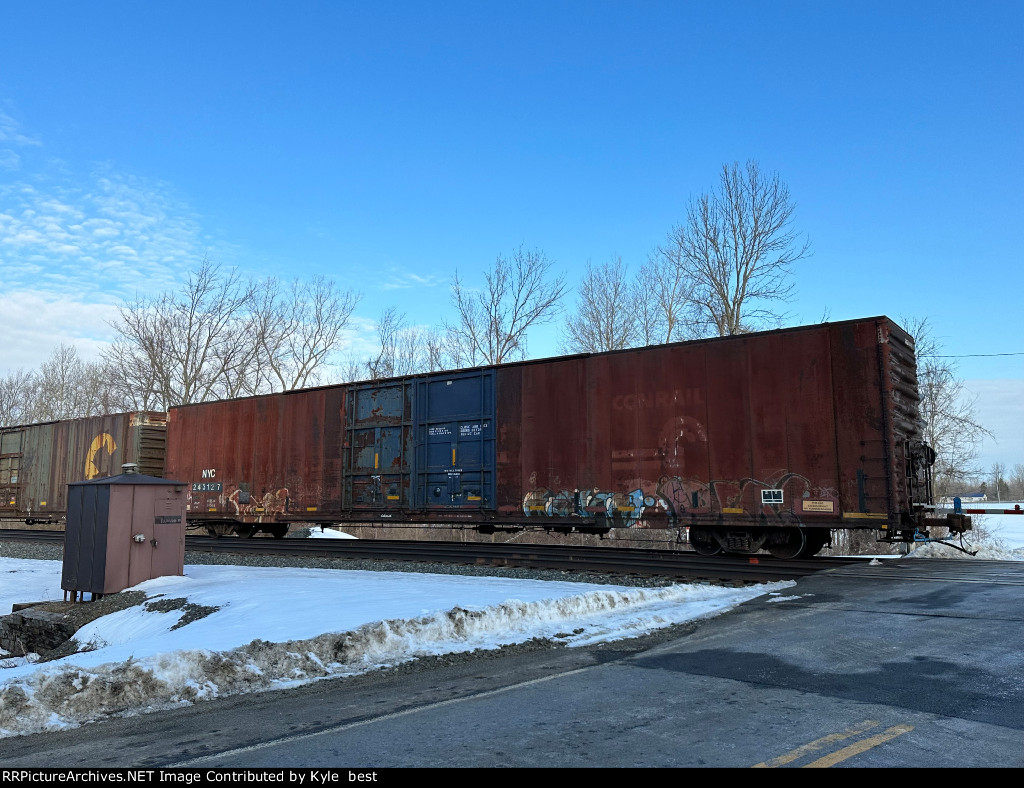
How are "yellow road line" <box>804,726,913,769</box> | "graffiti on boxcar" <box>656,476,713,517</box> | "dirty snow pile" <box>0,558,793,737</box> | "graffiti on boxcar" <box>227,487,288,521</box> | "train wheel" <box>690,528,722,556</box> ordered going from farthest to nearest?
"graffiti on boxcar" <box>227,487,288,521</box> < "train wheel" <box>690,528,722,556</box> < "graffiti on boxcar" <box>656,476,713,517</box> < "dirty snow pile" <box>0,558,793,737</box> < "yellow road line" <box>804,726,913,769</box>

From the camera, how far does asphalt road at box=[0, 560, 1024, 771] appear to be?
3.68 meters

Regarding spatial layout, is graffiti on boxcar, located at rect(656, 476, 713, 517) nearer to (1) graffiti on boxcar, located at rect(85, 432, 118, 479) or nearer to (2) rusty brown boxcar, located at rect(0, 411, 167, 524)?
(2) rusty brown boxcar, located at rect(0, 411, 167, 524)

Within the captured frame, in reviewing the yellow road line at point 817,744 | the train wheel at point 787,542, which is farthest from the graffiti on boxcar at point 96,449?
the yellow road line at point 817,744

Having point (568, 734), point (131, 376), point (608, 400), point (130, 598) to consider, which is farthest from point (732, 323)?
point (131, 376)

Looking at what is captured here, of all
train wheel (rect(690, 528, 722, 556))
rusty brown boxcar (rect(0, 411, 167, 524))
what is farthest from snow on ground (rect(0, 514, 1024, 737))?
rusty brown boxcar (rect(0, 411, 167, 524))

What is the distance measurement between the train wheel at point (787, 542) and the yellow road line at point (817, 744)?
8.79 meters

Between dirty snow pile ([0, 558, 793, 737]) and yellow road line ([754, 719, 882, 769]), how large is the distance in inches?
123

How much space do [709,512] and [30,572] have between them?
41.9ft

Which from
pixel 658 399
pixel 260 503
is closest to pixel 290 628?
pixel 658 399

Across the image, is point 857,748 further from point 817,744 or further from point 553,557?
point 553,557

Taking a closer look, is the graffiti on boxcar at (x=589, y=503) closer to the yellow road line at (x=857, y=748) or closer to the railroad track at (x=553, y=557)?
the railroad track at (x=553, y=557)

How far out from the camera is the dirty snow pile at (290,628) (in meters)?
5.11
